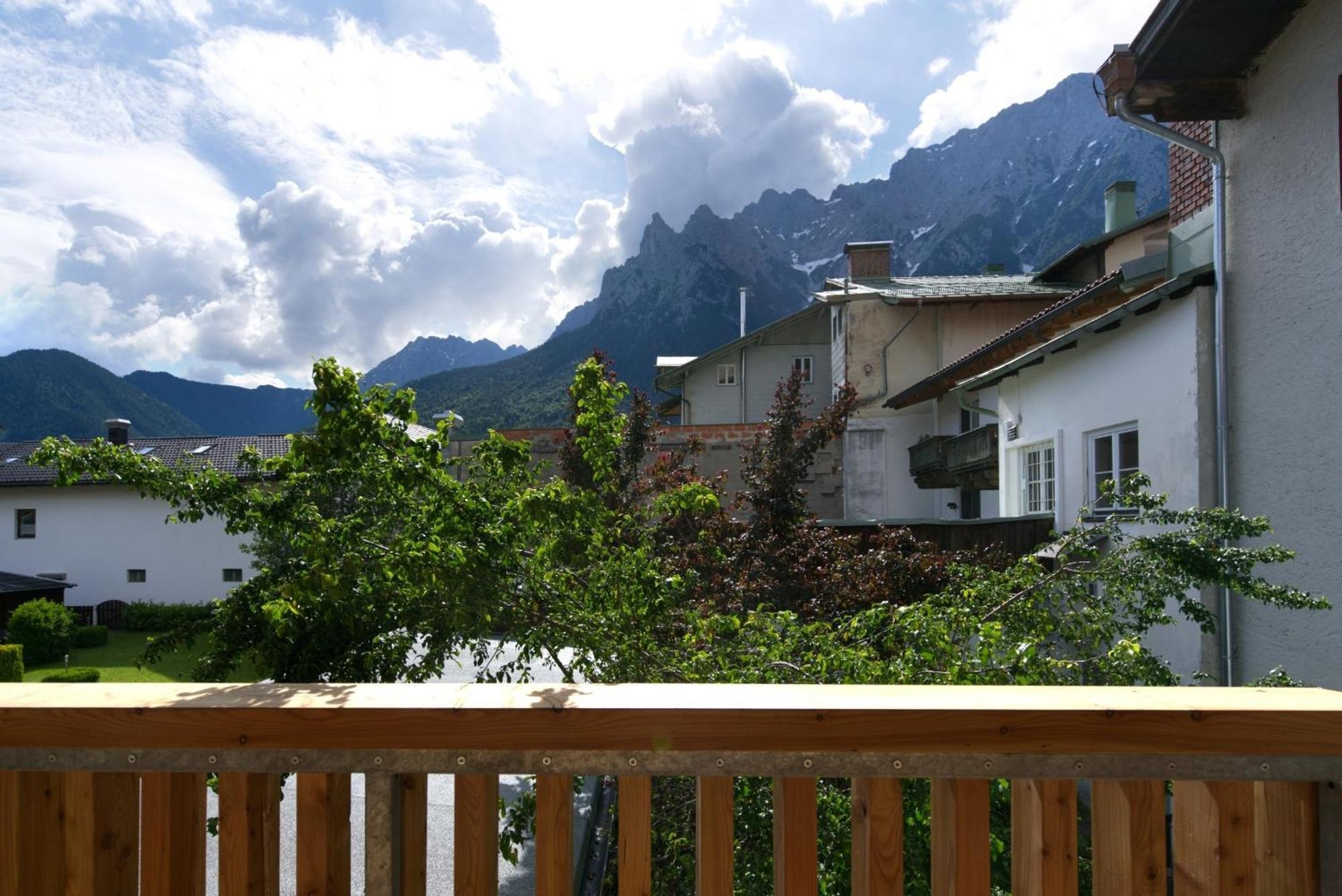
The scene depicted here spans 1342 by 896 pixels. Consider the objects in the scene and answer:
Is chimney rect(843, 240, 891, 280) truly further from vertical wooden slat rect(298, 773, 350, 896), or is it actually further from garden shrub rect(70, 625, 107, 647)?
vertical wooden slat rect(298, 773, 350, 896)

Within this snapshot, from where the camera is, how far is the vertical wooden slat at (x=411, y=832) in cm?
138

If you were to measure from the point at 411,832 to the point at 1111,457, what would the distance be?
9.59 metres

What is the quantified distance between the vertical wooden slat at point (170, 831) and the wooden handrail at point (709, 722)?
0.37 feet

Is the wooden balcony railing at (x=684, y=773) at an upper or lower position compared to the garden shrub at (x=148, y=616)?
upper

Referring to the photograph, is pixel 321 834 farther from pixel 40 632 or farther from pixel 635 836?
pixel 40 632

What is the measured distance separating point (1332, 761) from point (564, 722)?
1.14 metres

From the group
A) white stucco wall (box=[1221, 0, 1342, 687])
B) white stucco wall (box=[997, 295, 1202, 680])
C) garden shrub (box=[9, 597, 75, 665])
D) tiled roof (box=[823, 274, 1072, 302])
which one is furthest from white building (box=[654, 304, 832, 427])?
white stucco wall (box=[1221, 0, 1342, 687])

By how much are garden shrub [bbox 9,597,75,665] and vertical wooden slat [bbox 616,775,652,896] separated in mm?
24557

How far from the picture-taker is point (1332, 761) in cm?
127

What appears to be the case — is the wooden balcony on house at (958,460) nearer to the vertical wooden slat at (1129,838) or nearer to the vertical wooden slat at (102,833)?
the vertical wooden slat at (1129,838)

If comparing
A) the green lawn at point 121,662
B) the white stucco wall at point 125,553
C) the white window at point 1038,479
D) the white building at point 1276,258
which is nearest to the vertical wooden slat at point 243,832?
the white building at point 1276,258

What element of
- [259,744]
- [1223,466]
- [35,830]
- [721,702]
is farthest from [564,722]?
[1223,466]

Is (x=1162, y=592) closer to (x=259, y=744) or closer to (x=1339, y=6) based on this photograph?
(x=259, y=744)

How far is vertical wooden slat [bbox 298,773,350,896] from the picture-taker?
1370 millimetres
